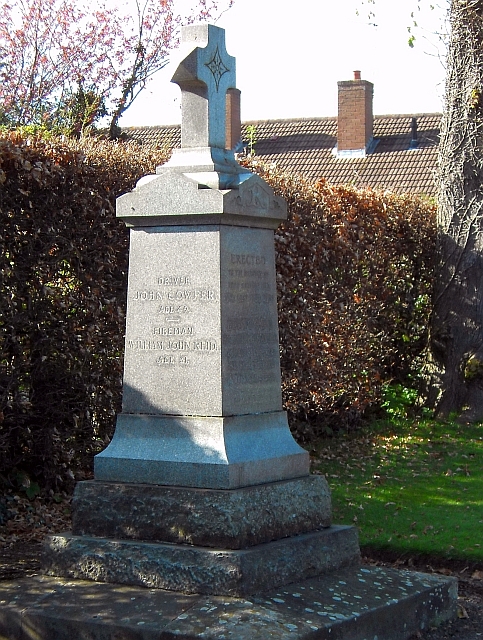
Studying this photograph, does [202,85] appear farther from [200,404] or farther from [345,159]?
[345,159]

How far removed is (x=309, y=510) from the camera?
6.27m

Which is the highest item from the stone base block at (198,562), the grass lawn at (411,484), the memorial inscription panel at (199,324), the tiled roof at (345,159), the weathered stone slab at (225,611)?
the tiled roof at (345,159)

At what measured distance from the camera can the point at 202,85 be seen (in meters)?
6.31

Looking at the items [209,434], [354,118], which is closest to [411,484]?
[209,434]

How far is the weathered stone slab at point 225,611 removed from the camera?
5.08 m

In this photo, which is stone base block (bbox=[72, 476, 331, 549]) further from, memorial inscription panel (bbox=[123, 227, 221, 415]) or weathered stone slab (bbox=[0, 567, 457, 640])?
memorial inscription panel (bbox=[123, 227, 221, 415])

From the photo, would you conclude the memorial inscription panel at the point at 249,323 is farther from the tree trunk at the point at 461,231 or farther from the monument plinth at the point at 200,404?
the tree trunk at the point at 461,231

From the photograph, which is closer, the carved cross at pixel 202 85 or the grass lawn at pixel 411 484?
the carved cross at pixel 202 85

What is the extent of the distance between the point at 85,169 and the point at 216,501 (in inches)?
153

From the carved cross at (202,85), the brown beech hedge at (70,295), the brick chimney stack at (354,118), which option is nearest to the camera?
the carved cross at (202,85)

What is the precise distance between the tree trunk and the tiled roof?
518 inches

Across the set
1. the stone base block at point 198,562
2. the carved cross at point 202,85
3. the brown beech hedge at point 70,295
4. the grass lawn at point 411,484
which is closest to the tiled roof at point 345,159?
the grass lawn at point 411,484

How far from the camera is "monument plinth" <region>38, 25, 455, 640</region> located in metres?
5.71

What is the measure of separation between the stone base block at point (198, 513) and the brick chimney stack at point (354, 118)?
2508cm
